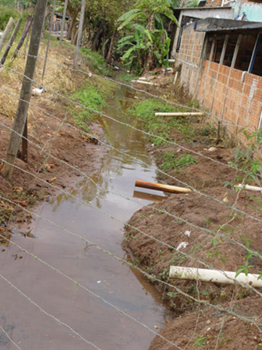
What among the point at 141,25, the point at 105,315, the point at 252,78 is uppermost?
the point at 141,25

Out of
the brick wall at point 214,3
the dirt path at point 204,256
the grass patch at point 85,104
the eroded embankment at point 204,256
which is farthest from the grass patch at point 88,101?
the brick wall at point 214,3

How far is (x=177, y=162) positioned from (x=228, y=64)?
761 cm

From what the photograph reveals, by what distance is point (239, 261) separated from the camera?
4.29 m

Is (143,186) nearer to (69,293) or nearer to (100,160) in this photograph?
A: (100,160)

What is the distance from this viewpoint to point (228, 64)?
14.9 meters

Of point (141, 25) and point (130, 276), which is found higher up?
point (141, 25)

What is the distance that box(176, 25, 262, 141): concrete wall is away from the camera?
8.72m

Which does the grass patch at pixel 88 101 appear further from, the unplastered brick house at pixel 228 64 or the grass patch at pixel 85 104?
the unplastered brick house at pixel 228 64

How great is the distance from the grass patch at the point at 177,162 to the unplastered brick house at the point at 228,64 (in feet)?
3.92

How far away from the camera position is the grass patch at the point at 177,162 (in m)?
8.70

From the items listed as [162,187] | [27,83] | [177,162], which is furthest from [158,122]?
[27,83]

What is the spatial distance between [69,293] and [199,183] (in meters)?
4.13

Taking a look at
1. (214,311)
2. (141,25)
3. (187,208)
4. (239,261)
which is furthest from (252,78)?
(141,25)

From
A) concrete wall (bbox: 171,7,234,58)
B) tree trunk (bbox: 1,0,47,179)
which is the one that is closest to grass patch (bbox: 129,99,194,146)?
tree trunk (bbox: 1,0,47,179)
